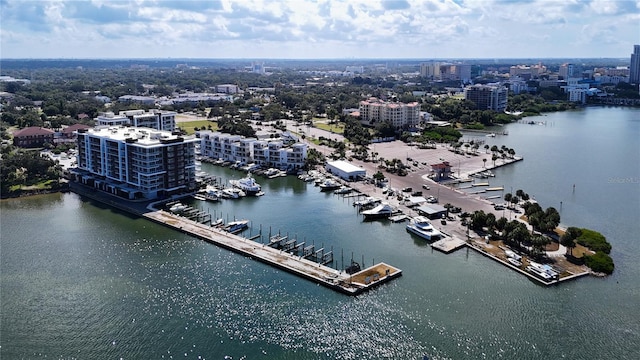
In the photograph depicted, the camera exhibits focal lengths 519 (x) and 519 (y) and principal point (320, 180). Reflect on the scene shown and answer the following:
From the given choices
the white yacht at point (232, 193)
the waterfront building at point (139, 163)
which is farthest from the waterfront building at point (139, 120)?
the white yacht at point (232, 193)

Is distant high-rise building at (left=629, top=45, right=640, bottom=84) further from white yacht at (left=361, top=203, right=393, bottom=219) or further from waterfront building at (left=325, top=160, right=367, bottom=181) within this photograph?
white yacht at (left=361, top=203, right=393, bottom=219)

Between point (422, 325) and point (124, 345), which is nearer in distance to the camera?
point (124, 345)

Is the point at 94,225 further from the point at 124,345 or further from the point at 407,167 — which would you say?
the point at 407,167

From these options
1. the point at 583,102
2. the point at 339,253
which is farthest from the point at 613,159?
the point at 583,102

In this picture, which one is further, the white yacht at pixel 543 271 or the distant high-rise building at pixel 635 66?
the distant high-rise building at pixel 635 66

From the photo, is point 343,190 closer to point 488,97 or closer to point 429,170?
point 429,170

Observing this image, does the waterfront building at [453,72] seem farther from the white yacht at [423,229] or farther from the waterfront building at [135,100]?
the white yacht at [423,229]

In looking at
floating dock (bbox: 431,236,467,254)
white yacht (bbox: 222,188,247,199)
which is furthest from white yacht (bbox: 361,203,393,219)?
white yacht (bbox: 222,188,247,199)

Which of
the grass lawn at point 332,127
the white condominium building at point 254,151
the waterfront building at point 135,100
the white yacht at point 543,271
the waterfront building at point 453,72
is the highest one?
the waterfront building at point 453,72
